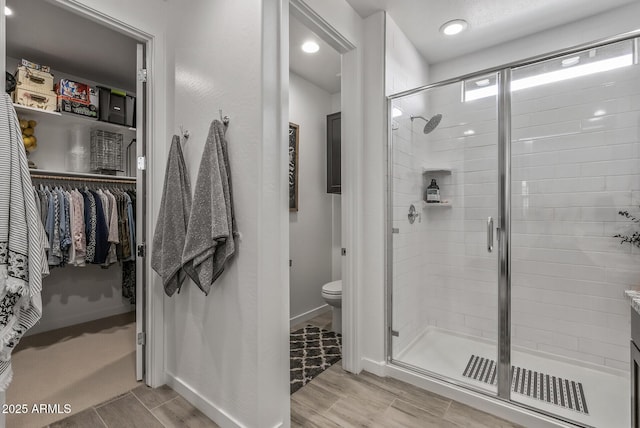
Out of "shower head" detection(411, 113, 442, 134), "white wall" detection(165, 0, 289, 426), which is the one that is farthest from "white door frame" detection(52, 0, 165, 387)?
"shower head" detection(411, 113, 442, 134)

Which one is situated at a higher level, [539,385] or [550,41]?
[550,41]

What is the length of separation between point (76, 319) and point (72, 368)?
→ 1.18m

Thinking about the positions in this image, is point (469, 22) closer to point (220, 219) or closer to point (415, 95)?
point (415, 95)

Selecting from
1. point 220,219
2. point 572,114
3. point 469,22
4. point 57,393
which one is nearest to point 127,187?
point 57,393

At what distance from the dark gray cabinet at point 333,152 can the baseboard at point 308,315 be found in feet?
4.36

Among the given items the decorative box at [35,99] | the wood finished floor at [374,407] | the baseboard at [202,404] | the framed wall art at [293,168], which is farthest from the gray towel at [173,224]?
the decorative box at [35,99]

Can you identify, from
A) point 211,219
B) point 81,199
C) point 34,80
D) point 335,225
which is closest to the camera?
point 211,219

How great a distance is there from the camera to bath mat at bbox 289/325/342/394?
7.24 ft

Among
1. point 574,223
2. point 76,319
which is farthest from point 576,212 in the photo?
point 76,319

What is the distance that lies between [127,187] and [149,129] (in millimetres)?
1795

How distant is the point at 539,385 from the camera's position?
1996 millimetres

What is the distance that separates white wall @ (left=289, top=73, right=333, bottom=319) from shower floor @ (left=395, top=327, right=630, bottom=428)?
49.5 inches

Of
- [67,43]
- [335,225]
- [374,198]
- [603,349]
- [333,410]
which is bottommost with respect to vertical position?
[333,410]

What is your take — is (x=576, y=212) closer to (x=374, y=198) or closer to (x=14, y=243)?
(x=374, y=198)
